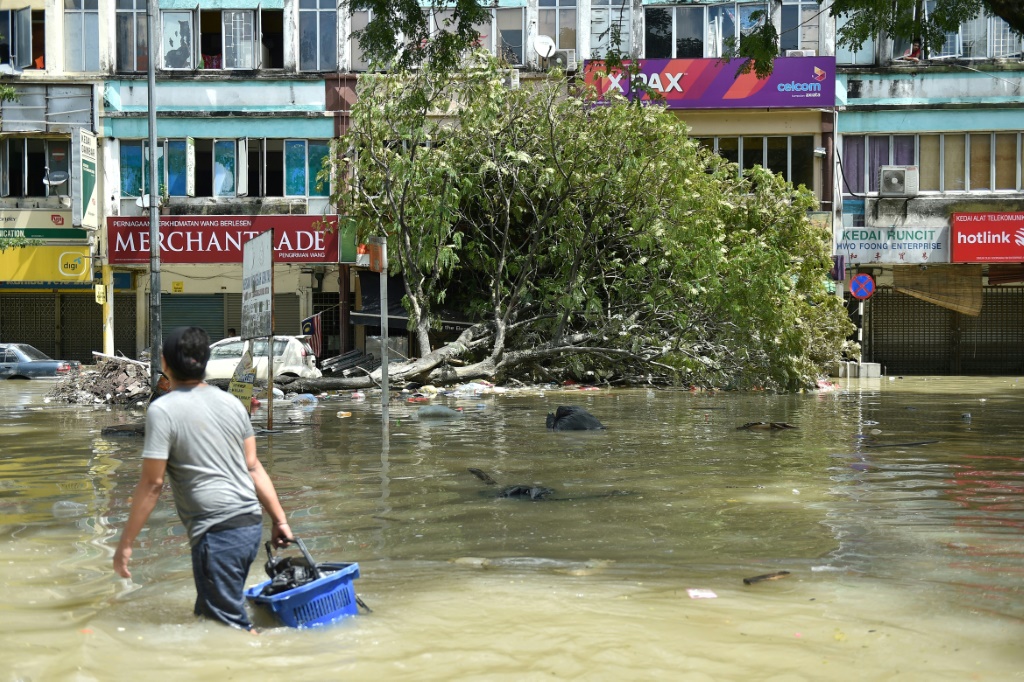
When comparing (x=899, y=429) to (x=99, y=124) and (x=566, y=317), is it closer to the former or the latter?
(x=566, y=317)

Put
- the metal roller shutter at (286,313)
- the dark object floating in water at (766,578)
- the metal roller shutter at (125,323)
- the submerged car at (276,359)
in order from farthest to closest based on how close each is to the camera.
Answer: the metal roller shutter at (125,323) → the metal roller shutter at (286,313) → the submerged car at (276,359) → the dark object floating in water at (766,578)

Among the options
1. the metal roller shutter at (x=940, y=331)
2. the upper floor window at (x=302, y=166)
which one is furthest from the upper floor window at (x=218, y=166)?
the metal roller shutter at (x=940, y=331)

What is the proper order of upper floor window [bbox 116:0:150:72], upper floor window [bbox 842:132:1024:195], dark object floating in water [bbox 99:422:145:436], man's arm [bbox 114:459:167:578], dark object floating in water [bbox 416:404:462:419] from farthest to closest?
upper floor window [bbox 842:132:1024:195]
upper floor window [bbox 116:0:150:72]
dark object floating in water [bbox 416:404:462:419]
dark object floating in water [bbox 99:422:145:436]
man's arm [bbox 114:459:167:578]

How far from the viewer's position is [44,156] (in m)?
30.2

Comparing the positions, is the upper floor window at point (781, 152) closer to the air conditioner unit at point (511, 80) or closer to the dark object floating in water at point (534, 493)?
the air conditioner unit at point (511, 80)

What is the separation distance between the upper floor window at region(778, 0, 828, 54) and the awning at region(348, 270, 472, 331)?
12147 millimetres

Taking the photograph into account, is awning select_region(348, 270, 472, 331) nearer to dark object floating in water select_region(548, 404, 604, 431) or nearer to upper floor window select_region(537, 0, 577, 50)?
upper floor window select_region(537, 0, 577, 50)

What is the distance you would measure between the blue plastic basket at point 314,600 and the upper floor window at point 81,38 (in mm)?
28225

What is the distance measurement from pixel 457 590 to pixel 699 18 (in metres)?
27.0

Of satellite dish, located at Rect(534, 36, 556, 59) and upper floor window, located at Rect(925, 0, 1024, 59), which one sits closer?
satellite dish, located at Rect(534, 36, 556, 59)

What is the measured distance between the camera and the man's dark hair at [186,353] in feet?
15.5

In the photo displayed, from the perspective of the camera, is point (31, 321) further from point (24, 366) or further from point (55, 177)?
point (55, 177)

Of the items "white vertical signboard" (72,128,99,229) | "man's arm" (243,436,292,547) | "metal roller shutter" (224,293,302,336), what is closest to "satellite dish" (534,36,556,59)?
"metal roller shutter" (224,293,302,336)

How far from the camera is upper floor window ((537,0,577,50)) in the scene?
30250 millimetres
